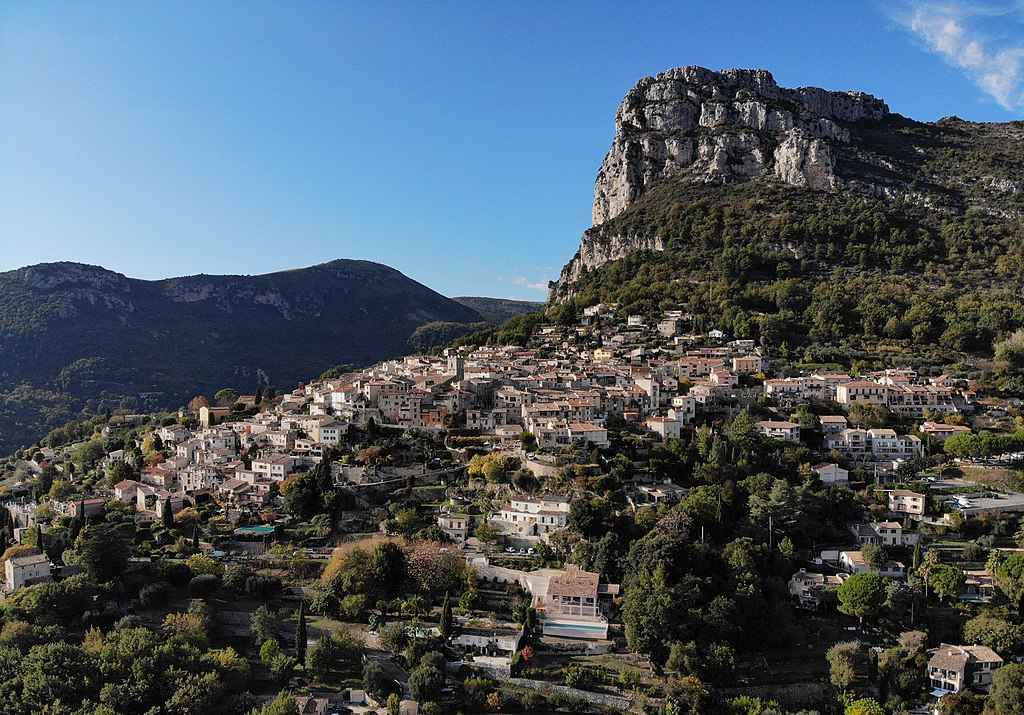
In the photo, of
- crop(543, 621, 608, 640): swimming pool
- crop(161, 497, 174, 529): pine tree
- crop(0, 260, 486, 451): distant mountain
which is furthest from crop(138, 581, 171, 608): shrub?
crop(0, 260, 486, 451): distant mountain

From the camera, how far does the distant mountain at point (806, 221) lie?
49375 millimetres

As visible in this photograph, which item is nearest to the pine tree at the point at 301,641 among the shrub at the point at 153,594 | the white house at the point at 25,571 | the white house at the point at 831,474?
the shrub at the point at 153,594

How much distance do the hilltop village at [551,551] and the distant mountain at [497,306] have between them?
410ft

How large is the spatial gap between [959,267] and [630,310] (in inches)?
1040

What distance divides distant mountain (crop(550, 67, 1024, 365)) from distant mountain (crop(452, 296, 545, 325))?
8674 centimetres

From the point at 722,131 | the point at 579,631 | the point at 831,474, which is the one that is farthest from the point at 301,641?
the point at 722,131

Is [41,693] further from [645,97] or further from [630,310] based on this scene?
[645,97]

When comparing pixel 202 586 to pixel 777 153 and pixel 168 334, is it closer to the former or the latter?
pixel 777 153

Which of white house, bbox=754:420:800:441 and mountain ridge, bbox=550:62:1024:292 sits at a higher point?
mountain ridge, bbox=550:62:1024:292

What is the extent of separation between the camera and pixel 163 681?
847 inches

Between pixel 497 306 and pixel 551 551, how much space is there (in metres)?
158

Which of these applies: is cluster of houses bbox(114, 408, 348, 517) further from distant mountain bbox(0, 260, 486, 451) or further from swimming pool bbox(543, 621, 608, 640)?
distant mountain bbox(0, 260, 486, 451)

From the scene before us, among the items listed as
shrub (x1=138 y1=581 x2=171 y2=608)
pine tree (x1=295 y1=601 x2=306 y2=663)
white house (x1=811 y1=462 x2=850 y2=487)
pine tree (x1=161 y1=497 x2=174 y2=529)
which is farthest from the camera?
white house (x1=811 y1=462 x2=850 y2=487)

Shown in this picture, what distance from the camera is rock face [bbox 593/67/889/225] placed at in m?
72.2
